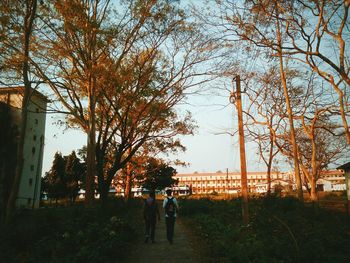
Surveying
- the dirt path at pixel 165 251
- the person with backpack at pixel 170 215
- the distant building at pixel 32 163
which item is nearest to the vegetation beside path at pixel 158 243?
the dirt path at pixel 165 251

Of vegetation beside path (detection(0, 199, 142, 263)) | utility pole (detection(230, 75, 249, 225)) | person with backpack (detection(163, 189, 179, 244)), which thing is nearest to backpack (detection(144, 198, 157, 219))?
person with backpack (detection(163, 189, 179, 244))

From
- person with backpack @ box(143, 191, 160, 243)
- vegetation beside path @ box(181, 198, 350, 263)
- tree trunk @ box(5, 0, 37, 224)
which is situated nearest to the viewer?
vegetation beside path @ box(181, 198, 350, 263)

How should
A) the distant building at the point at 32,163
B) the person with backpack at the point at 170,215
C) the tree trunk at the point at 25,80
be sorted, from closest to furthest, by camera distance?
the person with backpack at the point at 170,215 < the tree trunk at the point at 25,80 < the distant building at the point at 32,163

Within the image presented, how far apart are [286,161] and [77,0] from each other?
28567 millimetres

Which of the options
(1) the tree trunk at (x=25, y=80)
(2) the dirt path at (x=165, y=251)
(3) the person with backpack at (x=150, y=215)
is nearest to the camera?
(2) the dirt path at (x=165, y=251)

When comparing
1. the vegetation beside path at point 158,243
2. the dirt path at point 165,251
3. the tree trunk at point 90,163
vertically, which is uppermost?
the tree trunk at point 90,163

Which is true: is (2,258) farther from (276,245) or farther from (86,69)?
(86,69)

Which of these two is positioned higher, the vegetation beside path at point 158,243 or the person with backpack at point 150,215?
the person with backpack at point 150,215

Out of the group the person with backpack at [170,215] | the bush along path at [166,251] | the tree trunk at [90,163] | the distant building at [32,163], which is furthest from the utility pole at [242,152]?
the distant building at [32,163]

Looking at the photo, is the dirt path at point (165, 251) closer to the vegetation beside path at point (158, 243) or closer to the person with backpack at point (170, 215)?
the vegetation beside path at point (158, 243)

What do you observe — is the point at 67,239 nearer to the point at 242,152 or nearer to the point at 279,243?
the point at 279,243

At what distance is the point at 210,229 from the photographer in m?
12.3

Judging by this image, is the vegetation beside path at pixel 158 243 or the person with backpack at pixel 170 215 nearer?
the vegetation beside path at pixel 158 243

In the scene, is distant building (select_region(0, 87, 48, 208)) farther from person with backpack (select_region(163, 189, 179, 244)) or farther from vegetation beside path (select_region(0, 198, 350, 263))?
person with backpack (select_region(163, 189, 179, 244))
